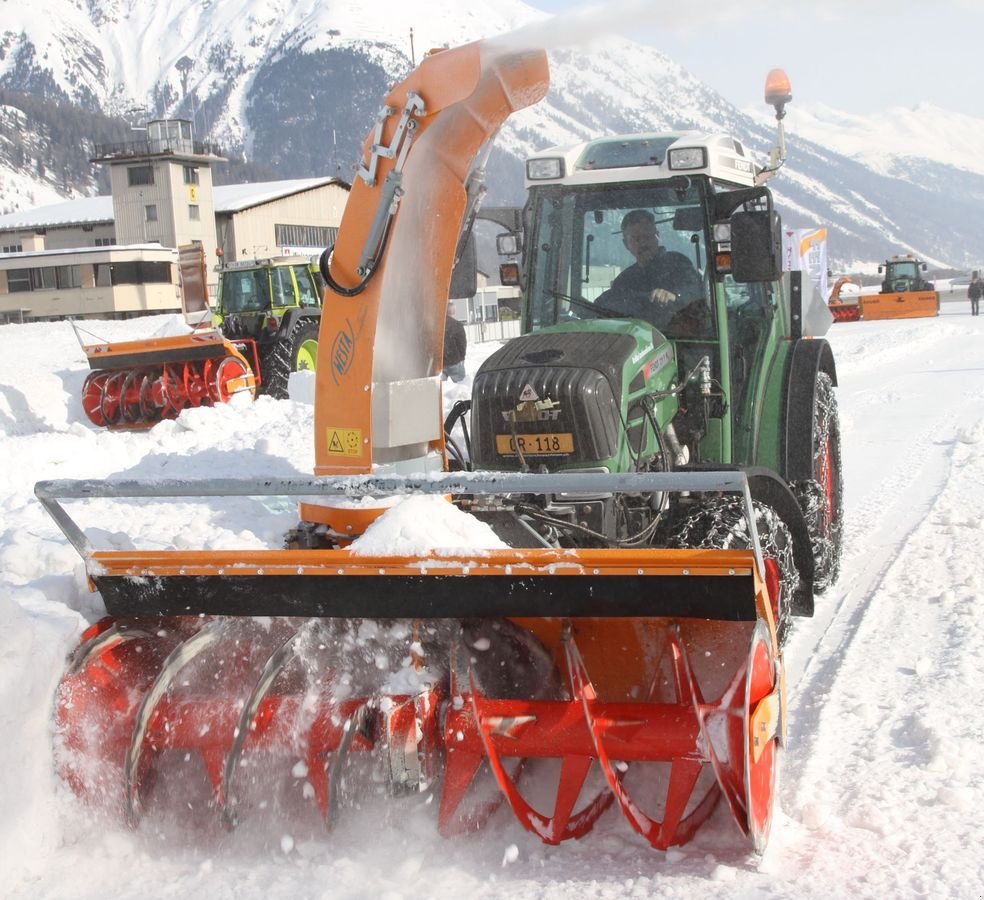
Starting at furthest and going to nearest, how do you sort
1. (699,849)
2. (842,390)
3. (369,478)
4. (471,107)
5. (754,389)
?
(842,390) → (754,389) → (471,107) → (369,478) → (699,849)

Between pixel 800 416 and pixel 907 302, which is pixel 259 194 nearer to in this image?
pixel 907 302

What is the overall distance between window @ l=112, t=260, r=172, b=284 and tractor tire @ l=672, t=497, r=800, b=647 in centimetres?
4339

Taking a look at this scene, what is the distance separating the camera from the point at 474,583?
3.42 m

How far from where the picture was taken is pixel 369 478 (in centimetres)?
342

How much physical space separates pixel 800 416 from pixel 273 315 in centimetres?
1129

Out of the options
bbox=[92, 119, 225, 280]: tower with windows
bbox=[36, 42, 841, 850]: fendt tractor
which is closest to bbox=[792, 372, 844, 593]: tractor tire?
bbox=[36, 42, 841, 850]: fendt tractor

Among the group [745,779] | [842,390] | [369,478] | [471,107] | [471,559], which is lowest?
[842,390]

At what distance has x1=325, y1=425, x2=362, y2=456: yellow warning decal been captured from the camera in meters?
4.40

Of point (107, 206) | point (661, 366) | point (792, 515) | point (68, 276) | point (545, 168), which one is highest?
point (107, 206)

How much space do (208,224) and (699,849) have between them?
50.2 m

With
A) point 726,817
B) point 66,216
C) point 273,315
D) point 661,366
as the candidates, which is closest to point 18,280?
point 66,216

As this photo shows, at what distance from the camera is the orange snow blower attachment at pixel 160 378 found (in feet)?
44.5

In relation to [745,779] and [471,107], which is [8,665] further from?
[471,107]

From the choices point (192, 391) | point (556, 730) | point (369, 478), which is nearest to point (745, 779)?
point (556, 730)
